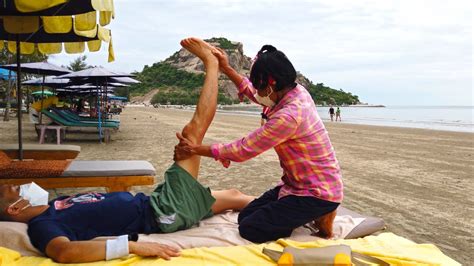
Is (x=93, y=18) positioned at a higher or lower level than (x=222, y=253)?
higher

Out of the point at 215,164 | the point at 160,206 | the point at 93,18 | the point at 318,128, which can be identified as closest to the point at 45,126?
the point at 215,164

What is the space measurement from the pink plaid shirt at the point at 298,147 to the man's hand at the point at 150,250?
2.20ft

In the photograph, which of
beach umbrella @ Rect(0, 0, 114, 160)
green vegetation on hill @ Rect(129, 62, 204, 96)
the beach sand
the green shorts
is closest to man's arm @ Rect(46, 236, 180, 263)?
the green shorts

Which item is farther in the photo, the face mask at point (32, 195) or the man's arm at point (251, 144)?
the face mask at point (32, 195)

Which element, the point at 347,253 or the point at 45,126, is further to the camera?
the point at 45,126

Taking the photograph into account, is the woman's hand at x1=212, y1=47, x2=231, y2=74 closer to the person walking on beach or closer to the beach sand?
the person walking on beach

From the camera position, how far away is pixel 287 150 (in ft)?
8.81

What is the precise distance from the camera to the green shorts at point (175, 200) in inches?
111

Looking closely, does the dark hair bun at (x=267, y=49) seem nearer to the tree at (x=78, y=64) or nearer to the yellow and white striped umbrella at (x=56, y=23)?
the yellow and white striped umbrella at (x=56, y=23)

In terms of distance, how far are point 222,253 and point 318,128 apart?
1.02 meters

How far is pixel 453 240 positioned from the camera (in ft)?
12.8

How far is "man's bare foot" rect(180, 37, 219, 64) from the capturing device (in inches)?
119

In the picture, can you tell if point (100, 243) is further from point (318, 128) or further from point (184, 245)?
point (318, 128)

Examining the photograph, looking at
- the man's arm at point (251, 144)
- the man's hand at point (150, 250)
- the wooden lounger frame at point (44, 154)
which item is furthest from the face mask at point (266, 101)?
the wooden lounger frame at point (44, 154)
